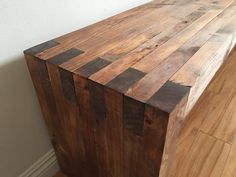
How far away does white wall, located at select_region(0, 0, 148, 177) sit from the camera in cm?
66

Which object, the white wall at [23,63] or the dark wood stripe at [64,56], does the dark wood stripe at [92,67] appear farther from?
the white wall at [23,63]

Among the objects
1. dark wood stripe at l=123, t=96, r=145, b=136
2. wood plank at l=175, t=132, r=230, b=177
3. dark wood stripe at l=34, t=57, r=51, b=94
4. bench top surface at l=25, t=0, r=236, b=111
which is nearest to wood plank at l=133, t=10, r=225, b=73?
bench top surface at l=25, t=0, r=236, b=111

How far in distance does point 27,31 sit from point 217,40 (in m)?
0.62

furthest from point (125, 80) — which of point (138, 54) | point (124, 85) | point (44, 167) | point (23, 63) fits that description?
point (44, 167)

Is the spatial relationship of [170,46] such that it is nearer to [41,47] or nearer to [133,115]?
[133,115]

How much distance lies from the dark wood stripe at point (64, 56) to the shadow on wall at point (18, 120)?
0.17 metres

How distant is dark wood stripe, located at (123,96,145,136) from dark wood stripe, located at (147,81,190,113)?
0.03 metres

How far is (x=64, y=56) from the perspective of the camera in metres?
0.63

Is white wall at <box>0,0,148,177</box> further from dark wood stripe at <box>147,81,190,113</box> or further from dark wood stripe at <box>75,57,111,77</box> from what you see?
dark wood stripe at <box>147,81,190,113</box>

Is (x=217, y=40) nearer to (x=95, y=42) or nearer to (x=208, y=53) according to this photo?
(x=208, y=53)

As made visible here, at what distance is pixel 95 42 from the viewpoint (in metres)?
0.72

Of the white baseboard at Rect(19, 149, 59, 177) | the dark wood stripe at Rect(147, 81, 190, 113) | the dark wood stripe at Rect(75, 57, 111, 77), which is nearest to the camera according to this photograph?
the dark wood stripe at Rect(147, 81, 190, 113)

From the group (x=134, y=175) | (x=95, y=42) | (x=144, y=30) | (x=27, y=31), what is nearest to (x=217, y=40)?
(x=144, y=30)

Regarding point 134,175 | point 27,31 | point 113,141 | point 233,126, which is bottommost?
point 233,126
